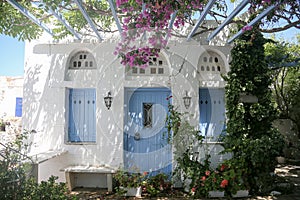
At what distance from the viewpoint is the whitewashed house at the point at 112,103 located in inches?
209

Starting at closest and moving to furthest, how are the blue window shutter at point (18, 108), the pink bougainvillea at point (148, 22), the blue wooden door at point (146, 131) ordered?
the pink bougainvillea at point (148, 22)
the blue wooden door at point (146, 131)
the blue window shutter at point (18, 108)

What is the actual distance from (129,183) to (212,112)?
2321 mm

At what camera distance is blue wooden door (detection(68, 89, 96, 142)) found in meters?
5.46

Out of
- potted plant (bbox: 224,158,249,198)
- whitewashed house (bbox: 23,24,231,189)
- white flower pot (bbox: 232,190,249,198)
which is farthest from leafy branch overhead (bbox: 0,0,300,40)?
white flower pot (bbox: 232,190,249,198)

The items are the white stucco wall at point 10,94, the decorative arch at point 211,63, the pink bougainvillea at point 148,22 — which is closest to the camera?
the pink bougainvillea at point 148,22

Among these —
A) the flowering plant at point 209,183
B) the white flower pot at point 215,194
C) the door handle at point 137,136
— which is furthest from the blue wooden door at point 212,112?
the door handle at point 137,136

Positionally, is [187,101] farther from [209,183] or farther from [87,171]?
[87,171]

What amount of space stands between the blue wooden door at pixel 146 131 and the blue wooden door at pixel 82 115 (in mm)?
728

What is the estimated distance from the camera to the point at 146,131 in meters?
5.46

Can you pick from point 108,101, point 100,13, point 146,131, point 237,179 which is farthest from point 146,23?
point 237,179

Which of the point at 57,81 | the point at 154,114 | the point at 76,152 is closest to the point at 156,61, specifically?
the point at 154,114

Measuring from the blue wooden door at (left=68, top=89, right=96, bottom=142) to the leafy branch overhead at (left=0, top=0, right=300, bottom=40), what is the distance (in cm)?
129

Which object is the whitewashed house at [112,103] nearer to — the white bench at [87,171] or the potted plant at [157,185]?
the white bench at [87,171]

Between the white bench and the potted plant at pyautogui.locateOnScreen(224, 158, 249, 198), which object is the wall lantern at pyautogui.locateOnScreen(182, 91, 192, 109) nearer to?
the potted plant at pyautogui.locateOnScreen(224, 158, 249, 198)
